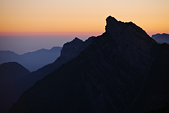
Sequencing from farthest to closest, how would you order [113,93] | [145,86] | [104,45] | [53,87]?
[53,87] < [104,45] < [113,93] < [145,86]

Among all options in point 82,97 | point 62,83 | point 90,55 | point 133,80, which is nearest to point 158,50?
point 133,80

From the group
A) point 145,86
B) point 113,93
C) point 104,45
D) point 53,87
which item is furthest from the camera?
point 53,87

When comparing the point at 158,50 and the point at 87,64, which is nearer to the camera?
the point at 158,50

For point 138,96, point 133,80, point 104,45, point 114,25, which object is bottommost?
point 138,96

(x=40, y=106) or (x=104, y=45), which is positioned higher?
(x=104, y=45)

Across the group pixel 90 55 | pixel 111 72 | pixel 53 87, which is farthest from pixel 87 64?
pixel 53 87

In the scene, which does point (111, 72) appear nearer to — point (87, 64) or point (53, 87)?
point (87, 64)
